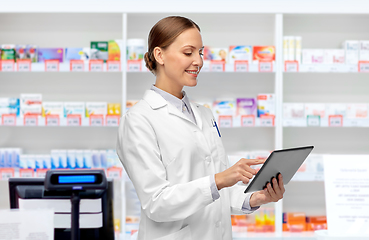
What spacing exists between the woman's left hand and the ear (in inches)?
22.0

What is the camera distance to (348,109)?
345cm

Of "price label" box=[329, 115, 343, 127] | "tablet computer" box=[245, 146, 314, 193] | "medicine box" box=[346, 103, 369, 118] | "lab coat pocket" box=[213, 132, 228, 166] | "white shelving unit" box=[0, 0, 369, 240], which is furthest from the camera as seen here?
"white shelving unit" box=[0, 0, 369, 240]

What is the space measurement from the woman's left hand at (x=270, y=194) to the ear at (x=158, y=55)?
1.83ft

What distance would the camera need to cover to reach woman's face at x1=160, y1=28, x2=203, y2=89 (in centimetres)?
135

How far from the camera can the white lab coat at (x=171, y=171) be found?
1212 millimetres

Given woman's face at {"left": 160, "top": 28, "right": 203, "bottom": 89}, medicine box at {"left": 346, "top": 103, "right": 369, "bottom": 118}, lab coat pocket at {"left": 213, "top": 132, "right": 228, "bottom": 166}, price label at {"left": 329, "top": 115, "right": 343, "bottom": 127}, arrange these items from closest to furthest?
woman's face at {"left": 160, "top": 28, "right": 203, "bottom": 89} < lab coat pocket at {"left": 213, "top": 132, "right": 228, "bottom": 166} < price label at {"left": 329, "top": 115, "right": 343, "bottom": 127} < medicine box at {"left": 346, "top": 103, "right": 369, "bottom": 118}

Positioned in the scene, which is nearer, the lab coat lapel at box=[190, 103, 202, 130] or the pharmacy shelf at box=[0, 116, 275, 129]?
the lab coat lapel at box=[190, 103, 202, 130]

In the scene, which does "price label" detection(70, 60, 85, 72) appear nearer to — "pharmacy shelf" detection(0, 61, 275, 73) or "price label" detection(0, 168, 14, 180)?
"pharmacy shelf" detection(0, 61, 275, 73)

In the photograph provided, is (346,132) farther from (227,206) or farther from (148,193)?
(148,193)

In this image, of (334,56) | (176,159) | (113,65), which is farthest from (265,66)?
(176,159)

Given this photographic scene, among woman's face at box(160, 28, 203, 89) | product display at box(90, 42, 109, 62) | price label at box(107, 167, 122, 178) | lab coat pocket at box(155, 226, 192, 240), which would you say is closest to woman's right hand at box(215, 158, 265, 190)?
lab coat pocket at box(155, 226, 192, 240)

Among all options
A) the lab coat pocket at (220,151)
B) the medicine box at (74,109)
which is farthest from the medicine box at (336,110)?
the lab coat pocket at (220,151)
